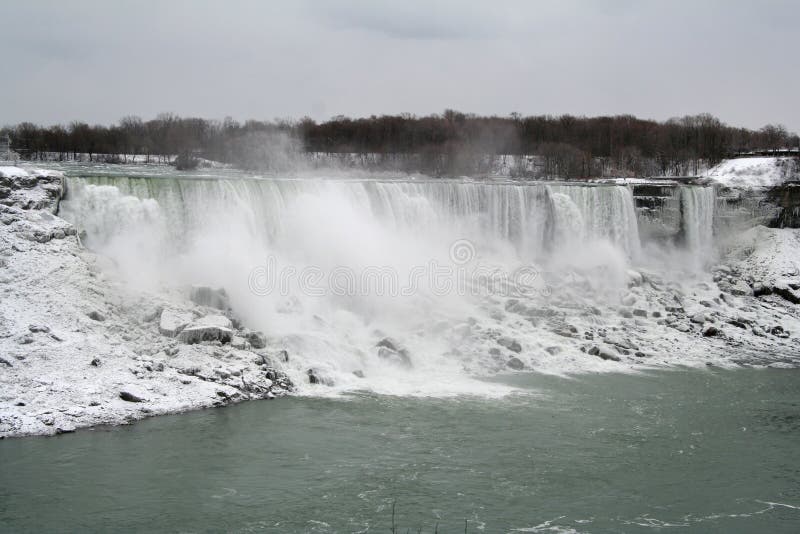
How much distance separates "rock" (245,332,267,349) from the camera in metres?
17.5

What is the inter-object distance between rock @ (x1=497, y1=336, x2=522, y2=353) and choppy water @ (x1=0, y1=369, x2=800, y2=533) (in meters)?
3.73

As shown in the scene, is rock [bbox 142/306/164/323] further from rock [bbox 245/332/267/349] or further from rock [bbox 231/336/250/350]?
rock [bbox 245/332/267/349]

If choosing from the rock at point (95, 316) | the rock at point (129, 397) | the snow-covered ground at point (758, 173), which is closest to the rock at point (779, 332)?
the snow-covered ground at point (758, 173)

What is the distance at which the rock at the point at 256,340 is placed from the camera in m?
17.5

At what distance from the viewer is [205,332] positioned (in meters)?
16.9

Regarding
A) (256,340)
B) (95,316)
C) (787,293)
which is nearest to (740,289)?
(787,293)

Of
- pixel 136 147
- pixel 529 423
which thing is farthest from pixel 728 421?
pixel 136 147

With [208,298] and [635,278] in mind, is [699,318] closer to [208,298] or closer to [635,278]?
[635,278]

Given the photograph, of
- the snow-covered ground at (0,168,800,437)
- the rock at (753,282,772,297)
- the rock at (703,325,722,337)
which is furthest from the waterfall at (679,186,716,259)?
the rock at (703,325,722,337)

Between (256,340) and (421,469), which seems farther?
(256,340)

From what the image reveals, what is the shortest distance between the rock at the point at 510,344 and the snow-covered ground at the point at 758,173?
66.8 ft

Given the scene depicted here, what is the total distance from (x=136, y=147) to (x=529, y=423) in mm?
48062

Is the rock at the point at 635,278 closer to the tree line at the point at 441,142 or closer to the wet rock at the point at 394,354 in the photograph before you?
the wet rock at the point at 394,354

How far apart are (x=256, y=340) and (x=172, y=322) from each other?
1.98 metres
